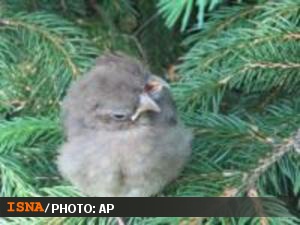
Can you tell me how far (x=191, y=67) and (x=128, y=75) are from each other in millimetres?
493

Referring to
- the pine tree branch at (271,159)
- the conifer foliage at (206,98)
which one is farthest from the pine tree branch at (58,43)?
the pine tree branch at (271,159)

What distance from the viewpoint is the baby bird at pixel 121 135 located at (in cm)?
204

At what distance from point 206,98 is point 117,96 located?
41cm

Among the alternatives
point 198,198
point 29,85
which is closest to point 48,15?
point 29,85

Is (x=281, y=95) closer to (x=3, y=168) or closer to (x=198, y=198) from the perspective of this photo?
(x=198, y=198)

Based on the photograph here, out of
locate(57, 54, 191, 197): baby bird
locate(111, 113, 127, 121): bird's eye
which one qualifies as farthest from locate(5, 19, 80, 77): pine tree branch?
locate(111, 113, 127, 121): bird's eye

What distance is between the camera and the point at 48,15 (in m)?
2.50

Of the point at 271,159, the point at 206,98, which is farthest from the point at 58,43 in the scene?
the point at 271,159

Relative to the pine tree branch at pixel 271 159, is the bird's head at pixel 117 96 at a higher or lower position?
higher

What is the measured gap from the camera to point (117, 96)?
2.02m

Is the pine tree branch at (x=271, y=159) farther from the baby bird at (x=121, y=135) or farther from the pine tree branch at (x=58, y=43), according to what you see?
the pine tree branch at (x=58, y=43)

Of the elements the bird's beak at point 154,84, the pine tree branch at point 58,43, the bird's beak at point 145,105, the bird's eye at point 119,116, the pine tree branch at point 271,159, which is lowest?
the pine tree branch at point 271,159

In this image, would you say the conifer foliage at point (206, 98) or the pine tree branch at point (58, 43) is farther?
the pine tree branch at point (58, 43)

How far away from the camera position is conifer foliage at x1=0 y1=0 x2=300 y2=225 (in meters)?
2.08
